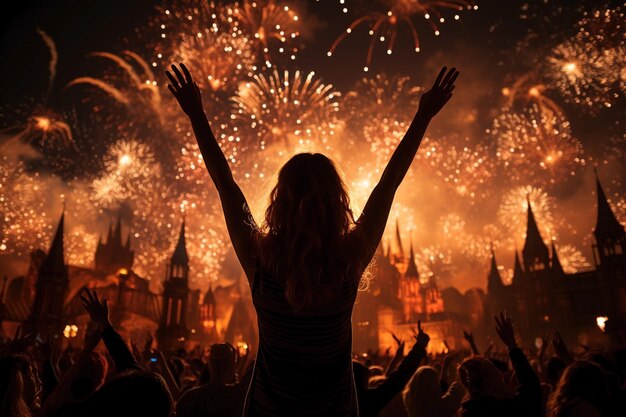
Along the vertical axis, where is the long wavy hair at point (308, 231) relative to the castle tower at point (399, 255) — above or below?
below

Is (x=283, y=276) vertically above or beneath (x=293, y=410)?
above

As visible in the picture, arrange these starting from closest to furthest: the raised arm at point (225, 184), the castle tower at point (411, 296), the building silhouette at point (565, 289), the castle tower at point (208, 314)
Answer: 1. the raised arm at point (225, 184)
2. the building silhouette at point (565, 289)
3. the castle tower at point (208, 314)
4. the castle tower at point (411, 296)

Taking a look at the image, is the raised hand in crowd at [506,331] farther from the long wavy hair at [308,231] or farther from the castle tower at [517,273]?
the castle tower at [517,273]

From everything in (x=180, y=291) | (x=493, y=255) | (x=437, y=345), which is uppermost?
(x=493, y=255)

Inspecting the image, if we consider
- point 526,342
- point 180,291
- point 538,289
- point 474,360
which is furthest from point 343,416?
point 538,289

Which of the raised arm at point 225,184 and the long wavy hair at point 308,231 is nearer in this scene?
the long wavy hair at point 308,231

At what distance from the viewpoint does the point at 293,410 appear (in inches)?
73.0

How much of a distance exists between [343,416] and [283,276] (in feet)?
2.17

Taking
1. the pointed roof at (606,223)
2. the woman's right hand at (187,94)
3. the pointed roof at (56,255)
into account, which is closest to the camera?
the woman's right hand at (187,94)

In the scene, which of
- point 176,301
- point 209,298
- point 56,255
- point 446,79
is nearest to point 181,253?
point 176,301

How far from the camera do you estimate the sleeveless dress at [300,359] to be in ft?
6.17

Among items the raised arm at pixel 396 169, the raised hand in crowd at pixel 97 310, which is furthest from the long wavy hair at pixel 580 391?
the raised hand in crowd at pixel 97 310

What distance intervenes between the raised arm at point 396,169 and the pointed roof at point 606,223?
72682 millimetres

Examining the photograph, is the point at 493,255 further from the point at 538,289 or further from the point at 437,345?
the point at 437,345
